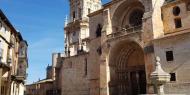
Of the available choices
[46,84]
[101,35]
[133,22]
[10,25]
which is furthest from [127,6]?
[46,84]

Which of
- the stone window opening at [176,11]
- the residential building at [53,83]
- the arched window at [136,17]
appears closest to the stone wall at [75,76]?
the residential building at [53,83]

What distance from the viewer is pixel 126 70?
29.1m

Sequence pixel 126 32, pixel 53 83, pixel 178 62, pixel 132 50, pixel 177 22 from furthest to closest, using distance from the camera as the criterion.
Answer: pixel 53 83 → pixel 132 50 → pixel 126 32 → pixel 177 22 → pixel 178 62

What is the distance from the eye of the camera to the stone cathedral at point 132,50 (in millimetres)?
22281

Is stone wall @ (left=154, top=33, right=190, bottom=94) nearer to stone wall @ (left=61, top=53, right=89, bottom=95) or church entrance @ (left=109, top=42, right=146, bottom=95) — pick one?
church entrance @ (left=109, top=42, right=146, bottom=95)

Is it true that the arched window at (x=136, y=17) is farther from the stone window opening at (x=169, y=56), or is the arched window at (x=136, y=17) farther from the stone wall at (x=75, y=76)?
the stone wall at (x=75, y=76)

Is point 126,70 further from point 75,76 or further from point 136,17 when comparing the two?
point 75,76

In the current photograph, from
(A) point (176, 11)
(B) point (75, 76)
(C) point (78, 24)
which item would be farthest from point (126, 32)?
(C) point (78, 24)

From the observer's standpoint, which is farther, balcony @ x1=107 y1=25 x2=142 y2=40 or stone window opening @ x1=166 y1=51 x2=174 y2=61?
balcony @ x1=107 y1=25 x2=142 y2=40

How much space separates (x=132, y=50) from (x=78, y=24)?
2410 centimetres

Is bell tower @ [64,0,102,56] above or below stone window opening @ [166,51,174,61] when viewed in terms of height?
above

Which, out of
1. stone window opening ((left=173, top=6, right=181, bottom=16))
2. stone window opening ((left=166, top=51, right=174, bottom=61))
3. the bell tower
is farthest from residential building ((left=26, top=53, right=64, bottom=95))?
stone window opening ((left=173, top=6, right=181, bottom=16))

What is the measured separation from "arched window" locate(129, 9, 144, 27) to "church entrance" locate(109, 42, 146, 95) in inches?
108

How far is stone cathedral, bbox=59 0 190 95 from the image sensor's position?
22.3 m
